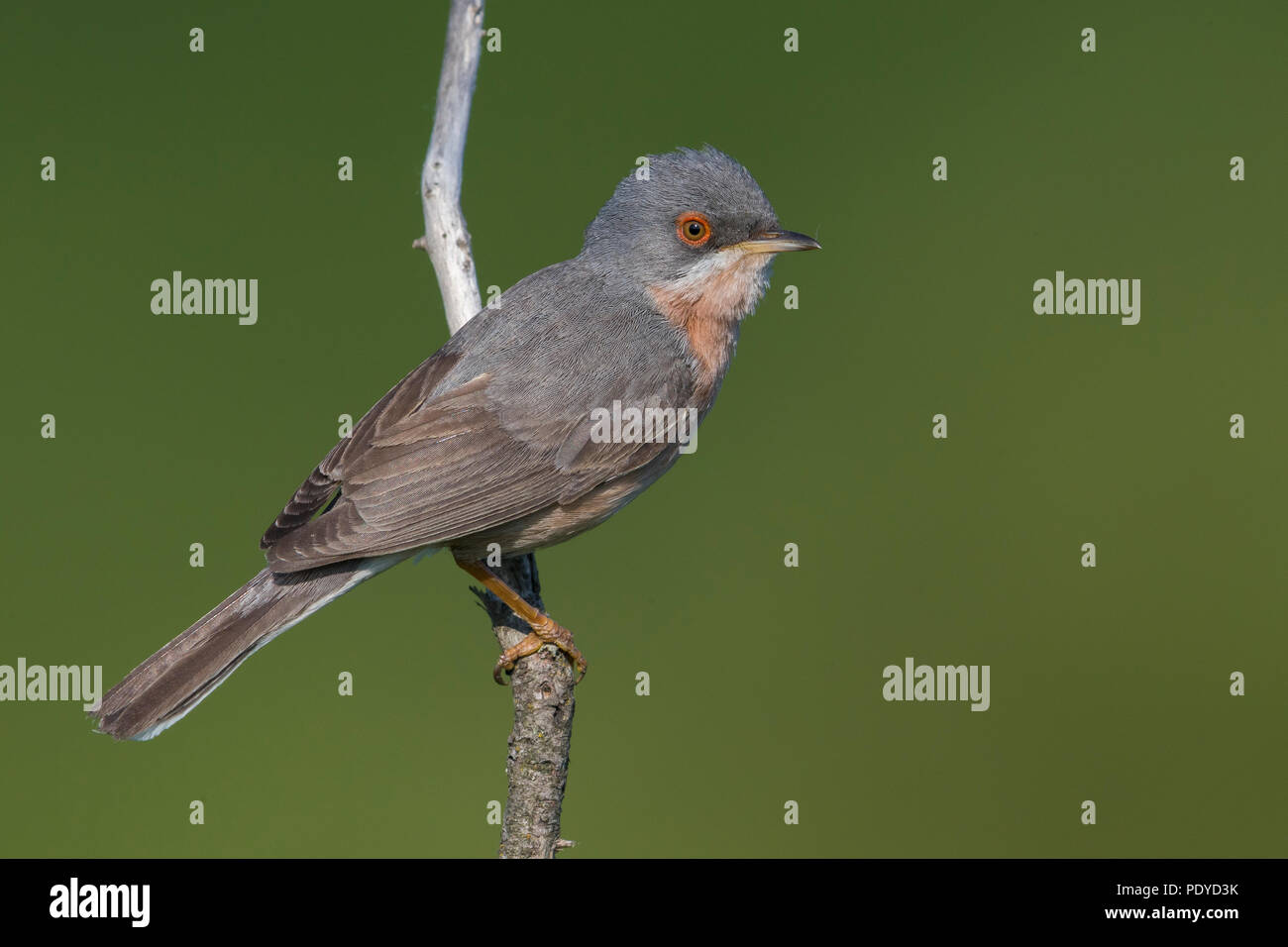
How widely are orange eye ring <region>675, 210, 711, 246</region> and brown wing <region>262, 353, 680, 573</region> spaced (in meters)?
0.52

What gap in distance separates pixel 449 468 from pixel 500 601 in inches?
23.0

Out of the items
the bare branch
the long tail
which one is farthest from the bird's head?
the long tail

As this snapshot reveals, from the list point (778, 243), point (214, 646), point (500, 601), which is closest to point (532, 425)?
point (500, 601)

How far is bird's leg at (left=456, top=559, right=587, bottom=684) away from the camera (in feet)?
13.9

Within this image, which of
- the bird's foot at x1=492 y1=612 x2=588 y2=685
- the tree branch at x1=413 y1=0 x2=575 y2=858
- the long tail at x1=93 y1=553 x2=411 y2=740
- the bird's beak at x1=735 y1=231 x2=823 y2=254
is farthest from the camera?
the bird's beak at x1=735 y1=231 x2=823 y2=254

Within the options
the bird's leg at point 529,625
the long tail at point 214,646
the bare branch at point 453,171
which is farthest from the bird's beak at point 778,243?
the long tail at point 214,646

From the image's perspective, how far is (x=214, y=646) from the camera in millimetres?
3922

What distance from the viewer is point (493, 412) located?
14.0 ft

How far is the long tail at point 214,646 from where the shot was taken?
3.84m

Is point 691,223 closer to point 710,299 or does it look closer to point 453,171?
point 710,299

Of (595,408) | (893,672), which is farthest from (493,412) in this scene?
(893,672)

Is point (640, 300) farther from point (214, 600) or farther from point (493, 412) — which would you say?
point (214, 600)

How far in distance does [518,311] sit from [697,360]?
65 centimetres

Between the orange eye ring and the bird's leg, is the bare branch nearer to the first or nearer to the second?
the orange eye ring
